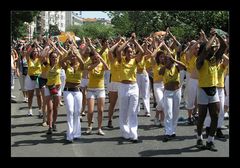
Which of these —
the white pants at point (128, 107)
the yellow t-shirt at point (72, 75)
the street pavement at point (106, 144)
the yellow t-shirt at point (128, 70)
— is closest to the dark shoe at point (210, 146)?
the street pavement at point (106, 144)

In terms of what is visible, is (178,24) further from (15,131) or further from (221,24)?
(15,131)

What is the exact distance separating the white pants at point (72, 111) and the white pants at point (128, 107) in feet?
3.02

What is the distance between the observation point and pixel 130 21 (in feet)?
115

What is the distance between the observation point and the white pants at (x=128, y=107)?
9.12 m

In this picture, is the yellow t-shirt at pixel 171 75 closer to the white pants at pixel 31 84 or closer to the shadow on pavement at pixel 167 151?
the shadow on pavement at pixel 167 151

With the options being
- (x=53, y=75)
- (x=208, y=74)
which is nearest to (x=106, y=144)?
(x=53, y=75)

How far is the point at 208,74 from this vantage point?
8242mm

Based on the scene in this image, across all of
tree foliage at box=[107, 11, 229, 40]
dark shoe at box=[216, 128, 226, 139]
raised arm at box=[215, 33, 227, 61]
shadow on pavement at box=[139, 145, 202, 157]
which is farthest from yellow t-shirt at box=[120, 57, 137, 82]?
tree foliage at box=[107, 11, 229, 40]

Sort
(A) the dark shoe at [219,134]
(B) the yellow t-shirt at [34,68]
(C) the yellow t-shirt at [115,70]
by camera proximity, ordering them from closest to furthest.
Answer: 1. (A) the dark shoe at [219,134]
2. (C) the yellow t-shirt at [115,70]
3. (B) the yellow t-shirt at [34,68]

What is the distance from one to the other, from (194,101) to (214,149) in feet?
8.62

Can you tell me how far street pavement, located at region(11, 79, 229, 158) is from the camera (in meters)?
8.02

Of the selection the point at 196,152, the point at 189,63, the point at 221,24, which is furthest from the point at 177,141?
the point at 221,24

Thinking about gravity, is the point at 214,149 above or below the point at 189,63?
below

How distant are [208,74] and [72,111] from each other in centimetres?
281
